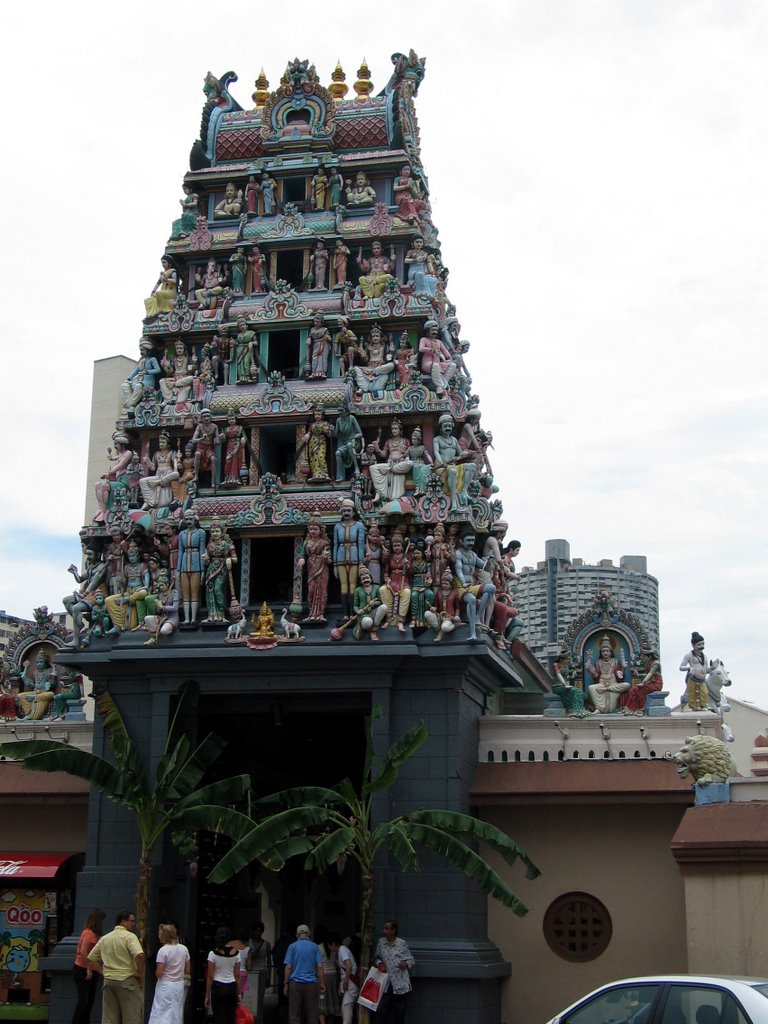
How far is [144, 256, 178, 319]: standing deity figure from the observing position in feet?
94.3

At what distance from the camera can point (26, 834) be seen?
27.3 meters

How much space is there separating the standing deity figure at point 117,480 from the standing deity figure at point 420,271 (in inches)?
260

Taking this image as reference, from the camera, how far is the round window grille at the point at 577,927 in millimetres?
24250

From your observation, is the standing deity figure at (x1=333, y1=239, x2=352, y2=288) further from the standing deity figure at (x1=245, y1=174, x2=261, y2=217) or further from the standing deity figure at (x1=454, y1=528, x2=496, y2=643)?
the standing deity figure at (x1=454, y1=528, x2=496, y2=643)

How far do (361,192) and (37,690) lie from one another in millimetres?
12581

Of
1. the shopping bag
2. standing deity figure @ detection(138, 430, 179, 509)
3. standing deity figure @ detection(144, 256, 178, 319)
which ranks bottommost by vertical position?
the shopping bag

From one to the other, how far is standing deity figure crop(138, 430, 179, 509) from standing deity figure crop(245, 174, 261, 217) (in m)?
5.77

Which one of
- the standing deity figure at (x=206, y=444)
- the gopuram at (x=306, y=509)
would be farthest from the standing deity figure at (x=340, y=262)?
the standing deity figure at (x=206, y=444)

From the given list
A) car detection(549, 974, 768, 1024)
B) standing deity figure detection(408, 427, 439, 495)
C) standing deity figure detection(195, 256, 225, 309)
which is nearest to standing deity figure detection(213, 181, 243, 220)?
standing deity figure detection(195, 256, 225, 309)

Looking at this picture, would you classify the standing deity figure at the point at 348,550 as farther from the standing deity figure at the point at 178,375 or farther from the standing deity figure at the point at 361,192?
the standing deity figure at the point at 361,192

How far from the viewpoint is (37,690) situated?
29.1 meters

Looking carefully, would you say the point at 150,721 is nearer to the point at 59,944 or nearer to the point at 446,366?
the point at 59,944

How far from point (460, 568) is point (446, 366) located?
457 centimetres

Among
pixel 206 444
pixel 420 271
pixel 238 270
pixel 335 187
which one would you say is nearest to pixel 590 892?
pixel 206 444
